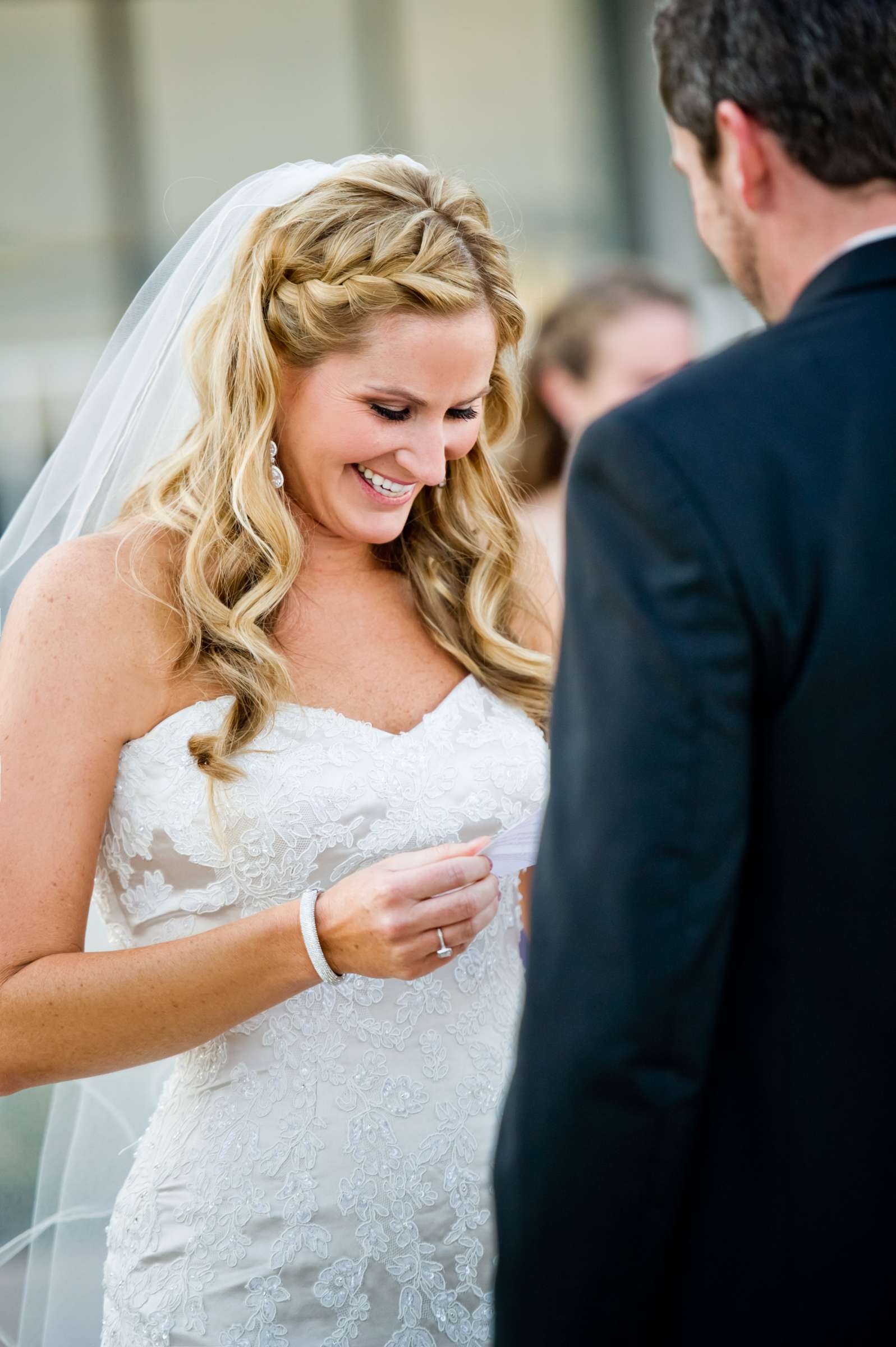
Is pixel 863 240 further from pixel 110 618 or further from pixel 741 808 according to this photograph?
pixel 110 618

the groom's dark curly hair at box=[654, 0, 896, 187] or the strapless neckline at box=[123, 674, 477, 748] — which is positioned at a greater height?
the groom's dark curly hair at box=[654, 0, 896, 187]

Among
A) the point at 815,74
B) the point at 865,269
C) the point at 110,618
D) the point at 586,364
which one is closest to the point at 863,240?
the point at 865,269

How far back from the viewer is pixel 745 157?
115 centimetres

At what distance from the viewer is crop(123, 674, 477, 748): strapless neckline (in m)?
2.03

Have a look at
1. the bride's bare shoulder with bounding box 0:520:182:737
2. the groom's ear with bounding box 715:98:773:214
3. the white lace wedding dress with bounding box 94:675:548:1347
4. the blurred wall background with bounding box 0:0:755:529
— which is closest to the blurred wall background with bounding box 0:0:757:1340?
the blurred wall background with bounding box 0:0:755:529

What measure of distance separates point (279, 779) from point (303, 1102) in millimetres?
478

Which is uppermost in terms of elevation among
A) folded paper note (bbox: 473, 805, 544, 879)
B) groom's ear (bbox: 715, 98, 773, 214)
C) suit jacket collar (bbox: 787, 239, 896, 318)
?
groom's ear (bbox: 715, 98, 773, 214)

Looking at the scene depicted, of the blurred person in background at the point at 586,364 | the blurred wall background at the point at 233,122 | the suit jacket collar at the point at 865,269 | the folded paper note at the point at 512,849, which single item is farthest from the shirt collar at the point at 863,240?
the blurred wall background at the point at 233,122

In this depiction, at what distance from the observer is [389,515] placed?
2.25 m

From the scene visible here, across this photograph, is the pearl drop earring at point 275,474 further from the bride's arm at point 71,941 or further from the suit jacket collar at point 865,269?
the suit jacket collar at point 865,269

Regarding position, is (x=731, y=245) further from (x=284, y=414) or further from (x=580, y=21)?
(x=580, y=21)

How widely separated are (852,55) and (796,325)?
22cm

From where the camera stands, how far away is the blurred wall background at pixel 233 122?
24.2 ft

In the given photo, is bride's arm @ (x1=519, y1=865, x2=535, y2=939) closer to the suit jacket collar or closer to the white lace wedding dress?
the white lace wedding dress
